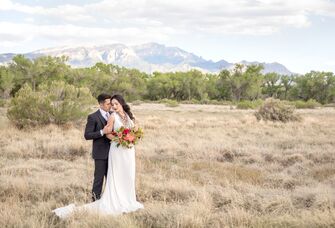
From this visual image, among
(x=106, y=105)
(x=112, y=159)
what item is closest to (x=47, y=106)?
(x=106, y=105)

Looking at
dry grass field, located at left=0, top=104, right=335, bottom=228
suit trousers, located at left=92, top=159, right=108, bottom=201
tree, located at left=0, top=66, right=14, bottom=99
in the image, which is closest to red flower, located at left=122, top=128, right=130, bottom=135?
suit trousers, located at left=92, top=159, right=108, bottom=201

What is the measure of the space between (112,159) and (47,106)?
13785 mm

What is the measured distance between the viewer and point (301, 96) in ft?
248

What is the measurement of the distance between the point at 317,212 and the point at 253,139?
1179 centimetres

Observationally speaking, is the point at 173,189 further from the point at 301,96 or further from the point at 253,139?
the point at 301,96

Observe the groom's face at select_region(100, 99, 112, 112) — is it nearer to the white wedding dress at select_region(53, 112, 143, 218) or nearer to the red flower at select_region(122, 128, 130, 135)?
the white wedding dress at select_region(53, 112, 143, 218)

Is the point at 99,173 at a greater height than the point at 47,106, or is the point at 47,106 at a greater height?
the point at 47,106

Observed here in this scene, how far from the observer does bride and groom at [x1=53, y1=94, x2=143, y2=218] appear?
7.51m

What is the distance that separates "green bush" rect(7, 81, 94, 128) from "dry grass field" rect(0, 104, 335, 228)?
831 mm

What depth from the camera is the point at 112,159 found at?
7656mm

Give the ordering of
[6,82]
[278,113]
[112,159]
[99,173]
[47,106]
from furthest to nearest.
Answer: [6,82] → [278,113] → [47,106] → [99,173] → [112,159]

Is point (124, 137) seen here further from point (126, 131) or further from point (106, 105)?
point (106, 105)

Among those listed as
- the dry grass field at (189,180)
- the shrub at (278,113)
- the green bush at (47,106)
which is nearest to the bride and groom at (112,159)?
the dry grass field at (189,180)

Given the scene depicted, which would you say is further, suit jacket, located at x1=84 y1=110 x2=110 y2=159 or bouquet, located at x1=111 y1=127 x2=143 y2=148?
suit jacket, located at x1=84 y1=110 x2=110 y2=159
